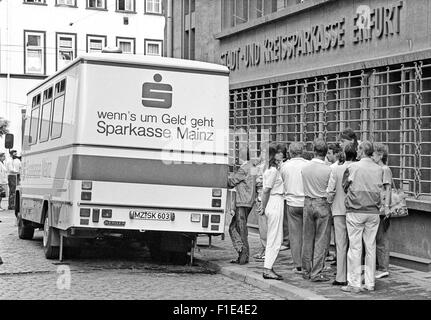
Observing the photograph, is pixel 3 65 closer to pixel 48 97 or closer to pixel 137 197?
pixel 48 97

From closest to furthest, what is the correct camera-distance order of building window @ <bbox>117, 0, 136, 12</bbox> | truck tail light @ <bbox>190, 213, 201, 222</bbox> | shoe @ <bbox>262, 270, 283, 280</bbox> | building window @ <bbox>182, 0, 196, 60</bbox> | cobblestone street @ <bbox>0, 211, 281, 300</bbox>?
cobblestone street @ <bbox>0, 211, 281, 300</bbox> < shoe @ <bbox>262, 270, 283, 280</bbox> < truck tail light @ <bbox>190, 213, 201, 222</bbox> < building window @ <bbox>182, 0, 196, 60</bbox> < building window @ <bbox>117, 0, 136, 12</bbox>

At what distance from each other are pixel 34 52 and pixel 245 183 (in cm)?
3553

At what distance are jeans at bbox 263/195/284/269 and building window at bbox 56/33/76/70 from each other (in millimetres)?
37127

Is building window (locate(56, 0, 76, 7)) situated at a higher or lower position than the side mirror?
higher

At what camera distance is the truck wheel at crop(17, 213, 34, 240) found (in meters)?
17.5

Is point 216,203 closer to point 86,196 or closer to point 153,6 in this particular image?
point 86,196

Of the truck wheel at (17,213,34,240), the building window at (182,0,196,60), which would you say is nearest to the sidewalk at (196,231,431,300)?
the truck wheel at (17,213,34,240)

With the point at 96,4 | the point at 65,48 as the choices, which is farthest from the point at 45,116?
the point at 96,4

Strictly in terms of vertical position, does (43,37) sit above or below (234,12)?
above

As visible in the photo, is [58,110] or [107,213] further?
[58,110]

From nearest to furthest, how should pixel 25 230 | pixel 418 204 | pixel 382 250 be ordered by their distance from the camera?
pixel 382 250 < pixel 418 204 < pixel 25 230

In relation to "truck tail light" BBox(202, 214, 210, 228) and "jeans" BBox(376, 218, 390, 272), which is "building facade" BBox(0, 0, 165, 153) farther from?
"jeans" BBox(376, 218, 390, 272)

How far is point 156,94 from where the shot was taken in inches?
499
